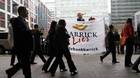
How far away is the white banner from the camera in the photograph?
66.2 ft

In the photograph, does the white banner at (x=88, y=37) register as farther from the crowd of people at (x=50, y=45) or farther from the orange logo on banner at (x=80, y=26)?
the crowd of people at (x=50, y=45)

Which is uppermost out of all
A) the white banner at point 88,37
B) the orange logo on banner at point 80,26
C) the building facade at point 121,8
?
the building facade at point 121,8

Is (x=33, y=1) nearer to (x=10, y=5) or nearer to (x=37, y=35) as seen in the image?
(x=10, y=5)

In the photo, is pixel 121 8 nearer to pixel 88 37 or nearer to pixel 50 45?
pixel 88 37

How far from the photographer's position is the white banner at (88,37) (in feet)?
66.2

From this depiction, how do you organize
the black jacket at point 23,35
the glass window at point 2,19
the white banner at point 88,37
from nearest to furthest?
the black jacket at point 23,35, the white banner at point 88,37, the glass window at point 2,19

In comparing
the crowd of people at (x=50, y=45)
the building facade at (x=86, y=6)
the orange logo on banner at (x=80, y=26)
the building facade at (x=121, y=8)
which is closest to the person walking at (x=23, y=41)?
the crowd of people at (x=50, y=45)

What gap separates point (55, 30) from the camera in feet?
42.5

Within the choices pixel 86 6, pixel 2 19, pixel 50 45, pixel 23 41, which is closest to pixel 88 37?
pixel 50 45

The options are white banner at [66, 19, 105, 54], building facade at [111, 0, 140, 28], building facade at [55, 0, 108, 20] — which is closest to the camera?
white banner at [66, 19, 105, 54]

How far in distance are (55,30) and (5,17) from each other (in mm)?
82525

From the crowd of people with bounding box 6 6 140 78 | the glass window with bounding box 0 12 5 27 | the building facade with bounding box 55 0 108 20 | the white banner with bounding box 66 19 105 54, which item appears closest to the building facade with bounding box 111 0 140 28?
the building facade with bounding box 55 0 108 20

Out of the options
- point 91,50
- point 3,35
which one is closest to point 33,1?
point 3,35

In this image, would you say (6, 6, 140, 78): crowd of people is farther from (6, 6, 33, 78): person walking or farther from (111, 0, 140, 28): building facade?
(111, 0, 140, 28): building facade
